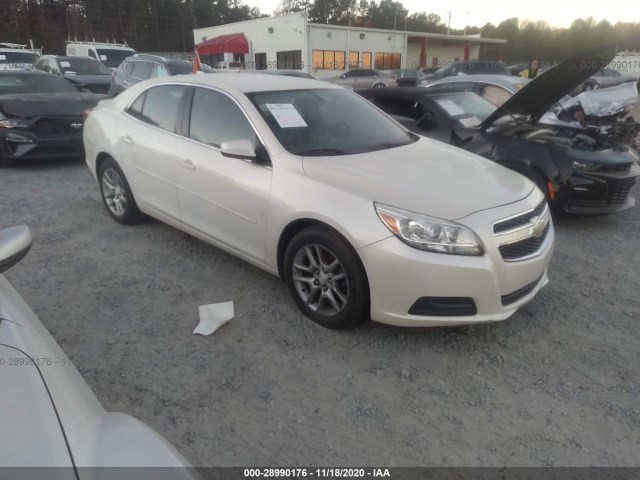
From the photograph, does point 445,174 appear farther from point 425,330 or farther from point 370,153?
point 425,330

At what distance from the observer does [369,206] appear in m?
2.72

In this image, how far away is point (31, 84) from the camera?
794 cm

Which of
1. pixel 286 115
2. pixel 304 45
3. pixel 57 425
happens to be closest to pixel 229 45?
pixel 304 45

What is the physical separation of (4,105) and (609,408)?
312 inches

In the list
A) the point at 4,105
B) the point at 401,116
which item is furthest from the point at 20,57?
the point at 401,116

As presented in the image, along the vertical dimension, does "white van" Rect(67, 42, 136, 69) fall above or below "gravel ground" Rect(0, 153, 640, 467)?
above

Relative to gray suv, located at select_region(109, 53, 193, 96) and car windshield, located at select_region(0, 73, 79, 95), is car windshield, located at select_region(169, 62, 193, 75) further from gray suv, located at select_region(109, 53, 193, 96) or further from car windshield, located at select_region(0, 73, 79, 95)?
car windshield, located at select_region(0, 73, 79, 95)

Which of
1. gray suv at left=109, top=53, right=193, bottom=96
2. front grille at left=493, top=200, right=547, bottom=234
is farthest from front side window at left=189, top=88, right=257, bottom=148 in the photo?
gray suv at left=109, top=53, right=193, bottom=96

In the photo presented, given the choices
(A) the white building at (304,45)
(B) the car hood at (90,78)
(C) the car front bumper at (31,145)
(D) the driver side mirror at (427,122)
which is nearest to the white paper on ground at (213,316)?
(D) the driver side mirror at (427,122)

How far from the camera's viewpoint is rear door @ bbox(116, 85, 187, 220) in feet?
12.8

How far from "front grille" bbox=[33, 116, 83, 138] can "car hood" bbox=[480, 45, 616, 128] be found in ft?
19.1

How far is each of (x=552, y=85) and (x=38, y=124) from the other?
6.71m

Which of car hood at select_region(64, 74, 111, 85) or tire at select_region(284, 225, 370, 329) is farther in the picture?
car hood at select_region(64, 74, 111, 85)

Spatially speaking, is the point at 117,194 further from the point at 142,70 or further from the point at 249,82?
the point at 142,70
